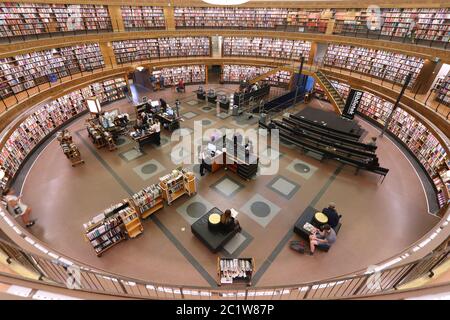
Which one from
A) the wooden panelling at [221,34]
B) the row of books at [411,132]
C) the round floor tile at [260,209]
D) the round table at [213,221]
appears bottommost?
the round floor tile at [260,209]

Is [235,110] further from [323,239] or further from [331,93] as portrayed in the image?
[323,239]

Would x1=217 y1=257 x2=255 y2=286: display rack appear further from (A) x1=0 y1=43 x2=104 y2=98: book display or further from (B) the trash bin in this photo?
(A) x1=0 y1=43 x2=104 y2=98: book display

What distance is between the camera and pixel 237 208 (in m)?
7.26

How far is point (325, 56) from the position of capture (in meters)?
15.1

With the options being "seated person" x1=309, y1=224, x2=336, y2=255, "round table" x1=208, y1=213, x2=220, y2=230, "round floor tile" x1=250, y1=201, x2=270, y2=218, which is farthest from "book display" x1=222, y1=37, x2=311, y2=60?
"round table" x1=208, y1=213, x2=220, y2=230

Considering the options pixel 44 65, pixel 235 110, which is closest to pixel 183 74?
pixel 235 110

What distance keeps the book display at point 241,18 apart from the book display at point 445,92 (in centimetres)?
921

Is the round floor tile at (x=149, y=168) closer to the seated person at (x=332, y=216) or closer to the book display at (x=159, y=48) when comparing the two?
the seated person at (x=332, y=216)

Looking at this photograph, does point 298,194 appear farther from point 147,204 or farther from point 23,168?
point 23,168

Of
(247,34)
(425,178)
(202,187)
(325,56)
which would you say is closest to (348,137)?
(425,178)

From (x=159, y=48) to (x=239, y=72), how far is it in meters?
6.58

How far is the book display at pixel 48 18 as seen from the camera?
10.7 meters

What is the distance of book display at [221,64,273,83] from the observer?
1761 cm

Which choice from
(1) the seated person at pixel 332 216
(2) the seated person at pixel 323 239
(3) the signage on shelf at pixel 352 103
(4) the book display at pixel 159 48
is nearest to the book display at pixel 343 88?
(3) the signage on shelf at pixel 352 103
